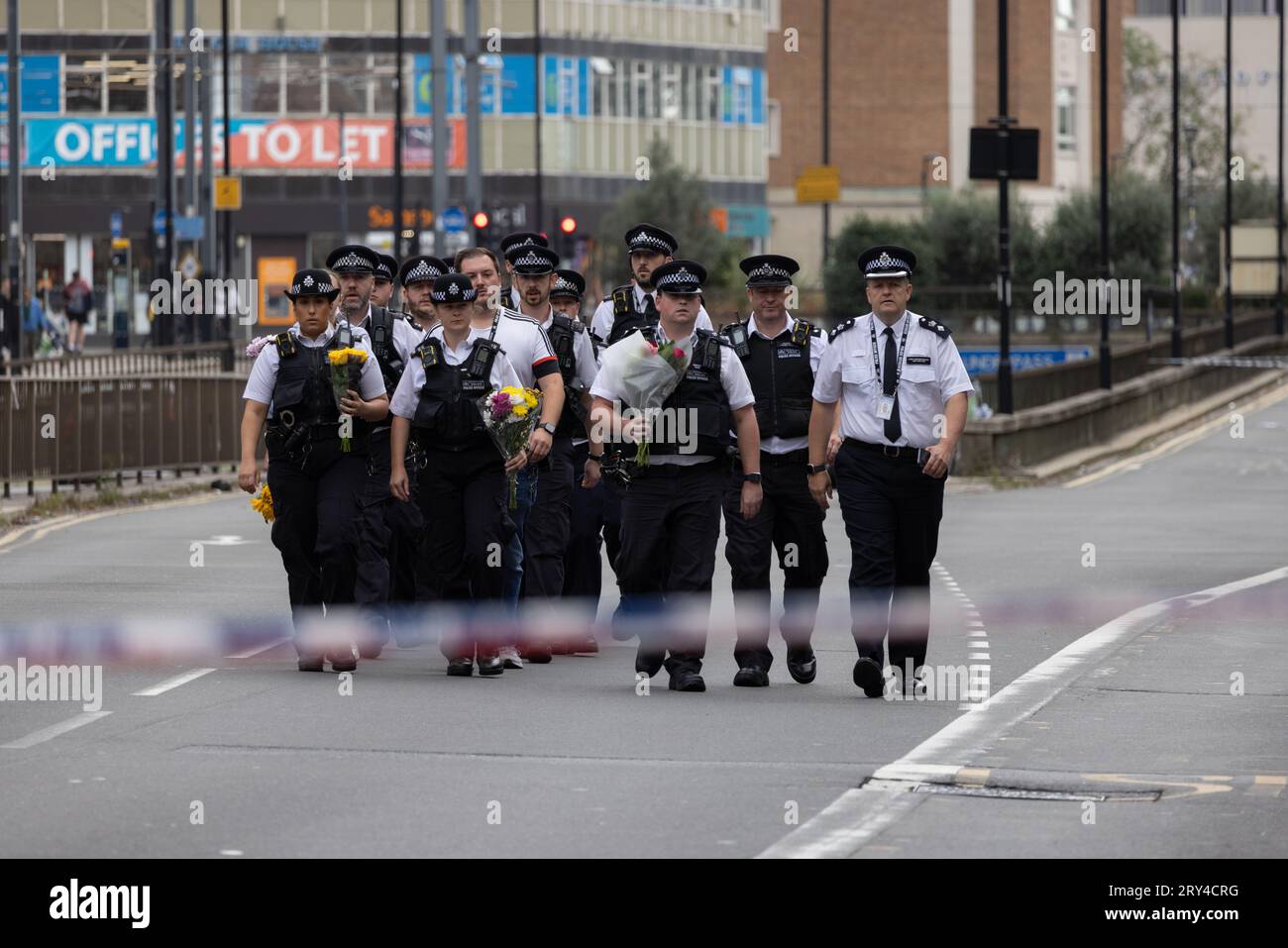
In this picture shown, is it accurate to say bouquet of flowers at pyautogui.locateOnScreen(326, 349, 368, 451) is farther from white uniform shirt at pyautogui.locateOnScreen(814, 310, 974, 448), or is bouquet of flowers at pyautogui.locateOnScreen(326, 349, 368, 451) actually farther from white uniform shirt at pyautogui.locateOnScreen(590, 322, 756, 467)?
white uniform shirt at pyautogui.locateOnScreen(814, 310, 974, 448)

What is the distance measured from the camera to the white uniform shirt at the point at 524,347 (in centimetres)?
1272

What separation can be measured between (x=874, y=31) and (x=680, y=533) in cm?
8770

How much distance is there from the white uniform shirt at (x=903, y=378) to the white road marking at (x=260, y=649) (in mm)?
3539

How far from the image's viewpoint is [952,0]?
97438mm

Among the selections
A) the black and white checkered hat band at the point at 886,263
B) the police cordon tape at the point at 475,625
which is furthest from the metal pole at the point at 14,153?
the black and white checkered hat band at the point at 886,263

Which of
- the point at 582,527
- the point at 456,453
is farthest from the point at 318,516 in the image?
the point at 582,527

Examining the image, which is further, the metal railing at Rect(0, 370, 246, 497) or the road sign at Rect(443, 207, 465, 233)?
the road sign at Rect(443, 207, 465, 233)

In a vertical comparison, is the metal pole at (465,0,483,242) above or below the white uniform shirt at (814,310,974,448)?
above

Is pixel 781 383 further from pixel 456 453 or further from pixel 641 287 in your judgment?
pixel 456 453

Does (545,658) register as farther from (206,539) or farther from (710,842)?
(206,539)

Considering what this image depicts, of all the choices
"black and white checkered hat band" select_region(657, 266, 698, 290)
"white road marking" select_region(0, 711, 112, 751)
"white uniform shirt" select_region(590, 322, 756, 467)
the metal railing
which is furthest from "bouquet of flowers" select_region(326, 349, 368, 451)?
the metal railing

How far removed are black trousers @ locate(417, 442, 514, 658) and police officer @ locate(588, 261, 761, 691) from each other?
1.95 feet

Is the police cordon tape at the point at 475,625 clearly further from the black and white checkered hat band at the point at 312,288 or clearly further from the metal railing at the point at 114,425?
the metal railing at the point at 114,425

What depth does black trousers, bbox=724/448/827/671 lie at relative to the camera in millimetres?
12258
